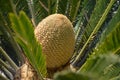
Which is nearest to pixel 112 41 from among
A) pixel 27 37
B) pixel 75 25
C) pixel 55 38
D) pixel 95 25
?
pixel 27 37

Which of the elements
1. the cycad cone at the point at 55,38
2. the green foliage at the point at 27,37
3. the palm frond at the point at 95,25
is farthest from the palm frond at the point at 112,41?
the palm frond at the point at 95,25

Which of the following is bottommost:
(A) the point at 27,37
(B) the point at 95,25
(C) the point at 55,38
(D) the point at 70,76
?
(B) the point at 95,25

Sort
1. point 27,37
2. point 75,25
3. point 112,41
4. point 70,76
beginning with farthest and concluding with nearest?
1. point 75,25
2. point 112,41
3. point 27,37
4. point 70,76

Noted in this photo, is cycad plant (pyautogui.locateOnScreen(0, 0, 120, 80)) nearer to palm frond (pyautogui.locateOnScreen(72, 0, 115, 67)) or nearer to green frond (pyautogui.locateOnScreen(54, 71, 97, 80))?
palm frond (pyautogui.locateOnScreen(72, 0, 115, 67))

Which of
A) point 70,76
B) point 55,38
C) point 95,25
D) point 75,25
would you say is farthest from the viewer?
point 75,25

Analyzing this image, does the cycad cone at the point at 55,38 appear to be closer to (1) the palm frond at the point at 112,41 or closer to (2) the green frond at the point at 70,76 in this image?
(1) the palm frond at the point at 112,41

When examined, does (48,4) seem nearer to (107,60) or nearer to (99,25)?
(99,25)

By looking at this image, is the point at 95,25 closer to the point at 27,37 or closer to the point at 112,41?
the point at 112,41
